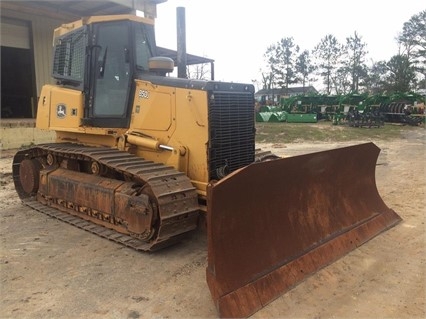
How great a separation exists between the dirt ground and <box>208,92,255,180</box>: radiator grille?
96 cm

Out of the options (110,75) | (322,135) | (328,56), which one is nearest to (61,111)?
(110,75)

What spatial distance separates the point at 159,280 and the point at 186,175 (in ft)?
4.66

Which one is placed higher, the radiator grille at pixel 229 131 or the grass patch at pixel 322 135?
the radiator grille at pixel 229 131

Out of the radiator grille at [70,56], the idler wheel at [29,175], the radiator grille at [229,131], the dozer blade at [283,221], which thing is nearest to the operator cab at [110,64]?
the radiator grille at [70,56]

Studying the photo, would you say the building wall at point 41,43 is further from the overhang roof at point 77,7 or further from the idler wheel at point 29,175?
the idler wheel at point 29,175

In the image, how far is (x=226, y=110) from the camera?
4.74m

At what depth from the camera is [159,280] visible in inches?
148

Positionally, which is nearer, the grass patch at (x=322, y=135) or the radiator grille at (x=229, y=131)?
the radiator grille at (x=229, y=131)

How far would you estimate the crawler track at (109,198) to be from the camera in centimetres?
426

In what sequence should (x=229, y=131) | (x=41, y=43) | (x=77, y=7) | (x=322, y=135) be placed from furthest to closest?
(x=322, y=135), (x=41, y=43), (x=77, y=7), (x=229, y=131)

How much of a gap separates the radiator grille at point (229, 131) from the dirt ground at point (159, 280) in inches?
37.9

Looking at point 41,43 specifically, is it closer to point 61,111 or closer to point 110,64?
point 61,111

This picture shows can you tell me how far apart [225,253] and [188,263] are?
866 mm

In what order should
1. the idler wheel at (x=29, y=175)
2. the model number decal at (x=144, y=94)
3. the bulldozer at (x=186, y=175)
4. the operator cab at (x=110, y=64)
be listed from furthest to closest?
1. the idler wheel at (x=29, y=175)
2. the operator cab at (x=110, y=64)
3. the model number decal at (x=144, y=94)
4. the bulldozer at (x=186, y=175)
